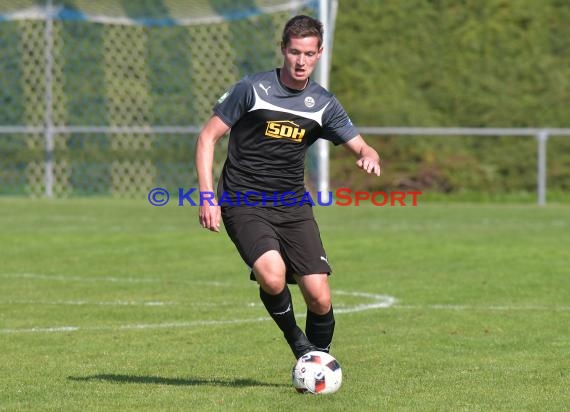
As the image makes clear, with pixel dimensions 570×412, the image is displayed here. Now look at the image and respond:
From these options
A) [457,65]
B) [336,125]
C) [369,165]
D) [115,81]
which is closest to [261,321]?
[336,125]

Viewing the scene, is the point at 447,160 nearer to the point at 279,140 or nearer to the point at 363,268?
the point at 363,268

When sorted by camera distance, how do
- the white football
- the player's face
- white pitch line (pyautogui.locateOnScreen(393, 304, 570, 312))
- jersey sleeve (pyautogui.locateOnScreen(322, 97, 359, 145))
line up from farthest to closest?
white pitch line (pyautogui.locateOnScreen(393, 304, 570, 312)), jersey sleeve (pyautogui.locateOnScreen(322, 97, 359, 145)), the player's face, the white football

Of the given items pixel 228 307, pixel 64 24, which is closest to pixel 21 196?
pixel 64 24

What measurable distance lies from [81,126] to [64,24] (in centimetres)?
209

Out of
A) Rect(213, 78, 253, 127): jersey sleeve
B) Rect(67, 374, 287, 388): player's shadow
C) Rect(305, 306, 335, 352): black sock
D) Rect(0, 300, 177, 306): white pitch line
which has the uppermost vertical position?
Rect(213, 78, 253, 127): jersey sleeve

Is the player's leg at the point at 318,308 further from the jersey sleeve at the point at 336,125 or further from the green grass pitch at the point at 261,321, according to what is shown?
the jersey sleeve at the point at 336,125

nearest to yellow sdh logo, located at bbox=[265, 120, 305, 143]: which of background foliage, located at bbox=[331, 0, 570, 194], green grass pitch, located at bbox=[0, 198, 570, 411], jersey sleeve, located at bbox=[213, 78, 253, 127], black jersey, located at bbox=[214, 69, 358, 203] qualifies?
black jersey, located at bbox=[214, 69, 358, 203]

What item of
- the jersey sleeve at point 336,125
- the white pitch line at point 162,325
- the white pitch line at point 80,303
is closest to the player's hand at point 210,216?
the jersey sleeve at point 336,125

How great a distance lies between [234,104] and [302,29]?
1.81 ft

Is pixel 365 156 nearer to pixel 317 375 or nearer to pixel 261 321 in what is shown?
pixel 317 375

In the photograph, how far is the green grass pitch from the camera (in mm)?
7340

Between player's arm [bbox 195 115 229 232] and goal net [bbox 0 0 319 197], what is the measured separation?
781 inches

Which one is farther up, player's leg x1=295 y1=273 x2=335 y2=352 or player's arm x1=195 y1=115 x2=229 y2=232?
player's arm x1=195 y1=115 x2=229 y2=232

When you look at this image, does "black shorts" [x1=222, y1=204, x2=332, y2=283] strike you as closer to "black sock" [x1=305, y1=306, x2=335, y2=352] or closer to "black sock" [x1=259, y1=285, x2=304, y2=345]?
"black sock" [x1=259, y1=285, x2=304, y2=345]
